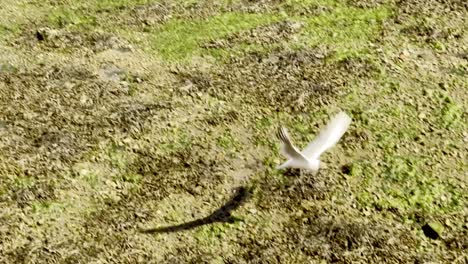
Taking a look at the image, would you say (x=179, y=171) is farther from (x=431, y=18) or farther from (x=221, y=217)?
(x=431, y=18)

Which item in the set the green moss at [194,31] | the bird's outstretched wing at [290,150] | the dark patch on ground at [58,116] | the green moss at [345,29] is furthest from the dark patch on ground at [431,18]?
the bird's outstretched wing at [290,150]

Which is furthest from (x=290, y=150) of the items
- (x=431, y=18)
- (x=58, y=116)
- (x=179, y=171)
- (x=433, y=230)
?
(x=431, y=18)

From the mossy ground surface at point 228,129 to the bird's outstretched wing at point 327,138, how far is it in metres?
0.59

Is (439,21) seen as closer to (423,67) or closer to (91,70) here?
(423,67)

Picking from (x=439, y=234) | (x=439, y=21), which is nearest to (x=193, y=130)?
(x=439, y=234)

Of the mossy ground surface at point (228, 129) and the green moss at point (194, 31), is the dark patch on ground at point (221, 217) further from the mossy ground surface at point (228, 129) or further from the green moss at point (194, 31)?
the green moss at point (194, 31)

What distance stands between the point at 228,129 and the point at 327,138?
5.61 ft

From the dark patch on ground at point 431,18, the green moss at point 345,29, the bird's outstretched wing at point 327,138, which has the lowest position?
the green moss at point 345,29

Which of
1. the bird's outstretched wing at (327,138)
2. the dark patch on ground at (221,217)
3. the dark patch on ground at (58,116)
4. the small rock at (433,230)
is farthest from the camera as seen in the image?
the dark patch on ground at (58,116)

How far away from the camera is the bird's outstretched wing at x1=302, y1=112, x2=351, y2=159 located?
7.82 metres

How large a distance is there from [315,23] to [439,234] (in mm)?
5364

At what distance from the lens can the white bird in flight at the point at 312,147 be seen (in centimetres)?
741

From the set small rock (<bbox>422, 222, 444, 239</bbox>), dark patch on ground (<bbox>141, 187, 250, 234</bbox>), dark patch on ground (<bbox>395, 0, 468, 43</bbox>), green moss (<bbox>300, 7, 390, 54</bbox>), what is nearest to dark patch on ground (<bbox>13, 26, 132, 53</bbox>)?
green moss (<bbox>300, 7, 390, 54</bbox>)

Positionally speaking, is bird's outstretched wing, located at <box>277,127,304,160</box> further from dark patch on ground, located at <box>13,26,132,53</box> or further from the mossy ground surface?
dark patch on ground, located at <box>13,26,132,53</box>
